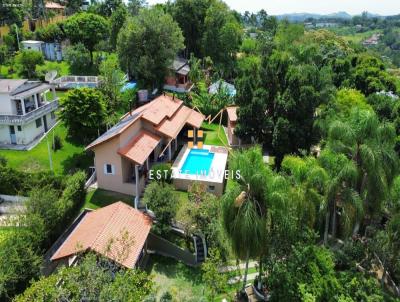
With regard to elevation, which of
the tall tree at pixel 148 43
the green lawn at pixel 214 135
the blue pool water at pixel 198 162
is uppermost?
the tall tree at pixel 148 43

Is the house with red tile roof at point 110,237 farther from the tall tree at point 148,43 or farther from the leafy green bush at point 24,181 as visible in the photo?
the tall tree at point 148,43

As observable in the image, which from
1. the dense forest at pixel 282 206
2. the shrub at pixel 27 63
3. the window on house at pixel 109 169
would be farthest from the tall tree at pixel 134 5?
the window on house at pixel 109 169

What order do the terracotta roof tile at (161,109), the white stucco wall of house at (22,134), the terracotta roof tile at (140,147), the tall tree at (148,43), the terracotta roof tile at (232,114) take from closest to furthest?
the terracotta roof tile at (140,147), the terracotta roof tile at (161,109), the white stucco wall of house at (22,134), the terracotta roof tile at (232,114), the tall tree at (148,43)

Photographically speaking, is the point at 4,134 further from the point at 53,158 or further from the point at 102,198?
the point at 102,198

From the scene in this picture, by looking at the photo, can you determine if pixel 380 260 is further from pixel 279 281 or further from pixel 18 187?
pixel 18 187

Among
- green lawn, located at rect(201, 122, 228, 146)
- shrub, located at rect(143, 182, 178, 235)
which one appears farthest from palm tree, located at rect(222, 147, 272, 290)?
green lawn, located at rect(201, 122, 228, 146)

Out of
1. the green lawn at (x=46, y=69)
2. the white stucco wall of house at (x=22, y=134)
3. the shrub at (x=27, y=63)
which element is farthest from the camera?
the green lawn at (x=46, y=69)

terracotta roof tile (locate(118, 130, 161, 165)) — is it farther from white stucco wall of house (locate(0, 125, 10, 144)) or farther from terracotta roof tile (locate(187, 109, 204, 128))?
white stucco wall of house (locate(0, 125, 10, 144))
